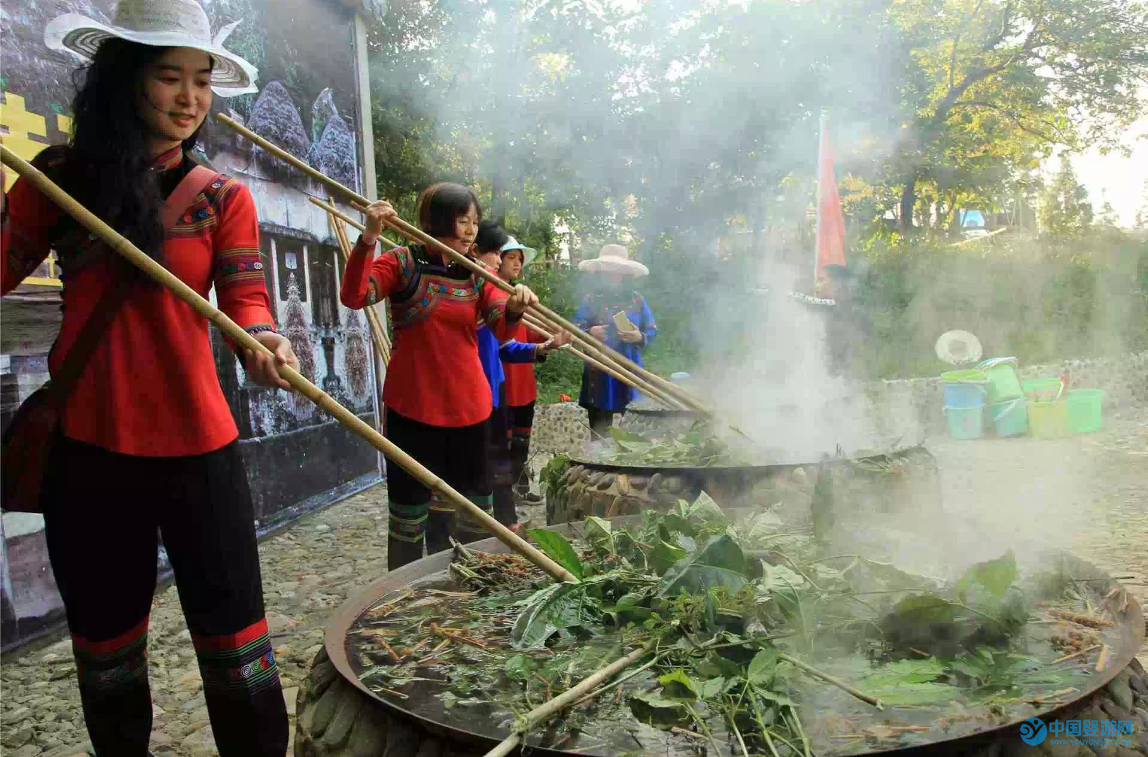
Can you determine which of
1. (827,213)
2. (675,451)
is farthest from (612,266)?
(675,451)

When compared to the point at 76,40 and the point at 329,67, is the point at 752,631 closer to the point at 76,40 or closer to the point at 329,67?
the point at 76,40

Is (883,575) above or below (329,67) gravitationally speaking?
below

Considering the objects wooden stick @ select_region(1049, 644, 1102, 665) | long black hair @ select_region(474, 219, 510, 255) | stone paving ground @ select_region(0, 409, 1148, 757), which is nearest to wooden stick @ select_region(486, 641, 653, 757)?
wooden stick @ select_region(1049, 644, 1102, 665)

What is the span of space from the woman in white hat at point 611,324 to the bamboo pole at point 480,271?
1.96 metres

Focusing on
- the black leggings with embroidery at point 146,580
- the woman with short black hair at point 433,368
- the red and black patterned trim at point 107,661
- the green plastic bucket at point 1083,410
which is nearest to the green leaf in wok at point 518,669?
the black leggings with embroidery at point 146,580

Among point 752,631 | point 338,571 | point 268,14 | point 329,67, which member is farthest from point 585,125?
point 752,631

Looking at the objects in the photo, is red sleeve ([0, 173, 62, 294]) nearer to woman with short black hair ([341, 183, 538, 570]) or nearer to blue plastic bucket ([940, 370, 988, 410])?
woman with short black hair ([341, 183, 538, 570])

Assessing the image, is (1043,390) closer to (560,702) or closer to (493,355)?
(493,355)

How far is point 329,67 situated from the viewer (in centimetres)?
691

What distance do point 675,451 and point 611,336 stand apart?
2750 mm

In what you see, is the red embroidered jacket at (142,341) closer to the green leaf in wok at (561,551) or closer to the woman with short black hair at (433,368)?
the green leaf in wok at (561,551)

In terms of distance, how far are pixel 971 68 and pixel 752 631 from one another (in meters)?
16.5

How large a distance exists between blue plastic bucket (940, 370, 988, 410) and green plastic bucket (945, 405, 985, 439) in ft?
0.15

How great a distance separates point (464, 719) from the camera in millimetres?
1458
